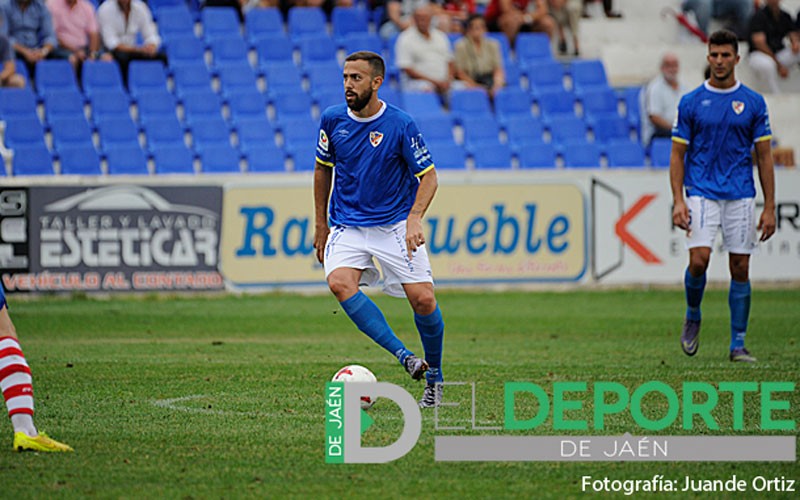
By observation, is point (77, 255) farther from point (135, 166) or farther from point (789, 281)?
point (789, 281)

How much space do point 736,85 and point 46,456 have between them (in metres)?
6.55

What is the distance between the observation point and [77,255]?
51.9 ft

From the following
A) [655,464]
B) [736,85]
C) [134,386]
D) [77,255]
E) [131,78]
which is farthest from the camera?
[131,78]

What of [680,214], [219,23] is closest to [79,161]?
[219,23]

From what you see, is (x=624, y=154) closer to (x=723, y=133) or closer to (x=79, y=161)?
(x=79, y=161)

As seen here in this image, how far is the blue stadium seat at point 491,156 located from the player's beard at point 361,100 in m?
10.9

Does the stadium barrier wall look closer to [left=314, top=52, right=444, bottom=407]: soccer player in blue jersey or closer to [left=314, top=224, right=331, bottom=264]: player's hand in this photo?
[left=314, top=224, right=331, bottom=264]: player's hand

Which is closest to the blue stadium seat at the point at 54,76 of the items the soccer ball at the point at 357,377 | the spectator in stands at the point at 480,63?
the spectator in stands at the point at 480,63

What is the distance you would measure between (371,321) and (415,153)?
1.13m

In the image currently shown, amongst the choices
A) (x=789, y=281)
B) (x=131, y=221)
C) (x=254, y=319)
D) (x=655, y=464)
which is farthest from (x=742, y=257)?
(x=131, y=221)

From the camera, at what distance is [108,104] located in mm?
18547

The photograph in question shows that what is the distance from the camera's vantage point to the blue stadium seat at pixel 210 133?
60.2 feet

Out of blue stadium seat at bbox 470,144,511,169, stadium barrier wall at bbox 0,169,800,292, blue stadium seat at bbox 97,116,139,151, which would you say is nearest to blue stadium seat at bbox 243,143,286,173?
blue stadium seat at bbox 97,116,139,151

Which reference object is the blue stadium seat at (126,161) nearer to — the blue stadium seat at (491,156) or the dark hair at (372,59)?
the blue stadium seat at (491,156)
